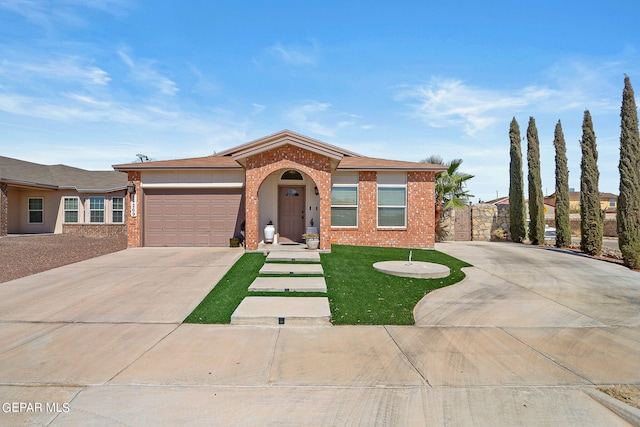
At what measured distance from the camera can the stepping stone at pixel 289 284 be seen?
7.20 meters

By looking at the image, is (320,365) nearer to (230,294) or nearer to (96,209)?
(230,294)

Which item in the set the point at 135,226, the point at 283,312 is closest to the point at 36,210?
the point at 135,226

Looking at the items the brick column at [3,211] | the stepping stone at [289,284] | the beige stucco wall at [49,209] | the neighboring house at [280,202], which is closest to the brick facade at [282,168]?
the neighboring house at [280,202]

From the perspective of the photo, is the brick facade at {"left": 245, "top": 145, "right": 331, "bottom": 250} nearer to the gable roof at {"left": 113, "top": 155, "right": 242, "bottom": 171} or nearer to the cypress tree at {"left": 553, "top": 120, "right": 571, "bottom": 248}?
the gable roof at {"left": 113, "top": 155, "right": 242, "bottom": 171}

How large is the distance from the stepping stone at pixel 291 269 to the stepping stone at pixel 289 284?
443 millimetres

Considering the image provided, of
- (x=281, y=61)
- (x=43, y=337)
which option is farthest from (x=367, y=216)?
(x=43, y=337)

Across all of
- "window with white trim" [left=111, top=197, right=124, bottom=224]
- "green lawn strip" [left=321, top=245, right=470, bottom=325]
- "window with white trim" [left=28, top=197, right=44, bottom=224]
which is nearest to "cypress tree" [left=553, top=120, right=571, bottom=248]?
"green lawn strip" [left=321, top=245, right=470, bottom=325]

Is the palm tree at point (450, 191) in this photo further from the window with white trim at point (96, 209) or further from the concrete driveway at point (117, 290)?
the window with white trim at point (96, 209)

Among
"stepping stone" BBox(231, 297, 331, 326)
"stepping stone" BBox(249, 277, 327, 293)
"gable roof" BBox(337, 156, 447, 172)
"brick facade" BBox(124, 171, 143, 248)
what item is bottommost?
"stepping stone" BBox(231, 297, 331, 326)

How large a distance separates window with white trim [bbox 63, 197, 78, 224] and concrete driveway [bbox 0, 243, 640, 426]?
1668cm

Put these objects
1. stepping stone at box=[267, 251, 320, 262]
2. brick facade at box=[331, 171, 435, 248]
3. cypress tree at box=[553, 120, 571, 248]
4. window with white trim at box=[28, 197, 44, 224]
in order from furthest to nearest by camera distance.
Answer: window with white trim at box=[28, 197, 44, 224] < cypress tree at box=[553, 120, 571, 248] < brick facade at box=[331, 171, 435, 248] < stepping stone at box=[267, 251, 320, 262]

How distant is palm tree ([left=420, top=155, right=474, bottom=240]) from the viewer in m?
16.9

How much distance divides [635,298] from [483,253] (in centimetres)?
574

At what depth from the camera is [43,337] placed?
486cm
